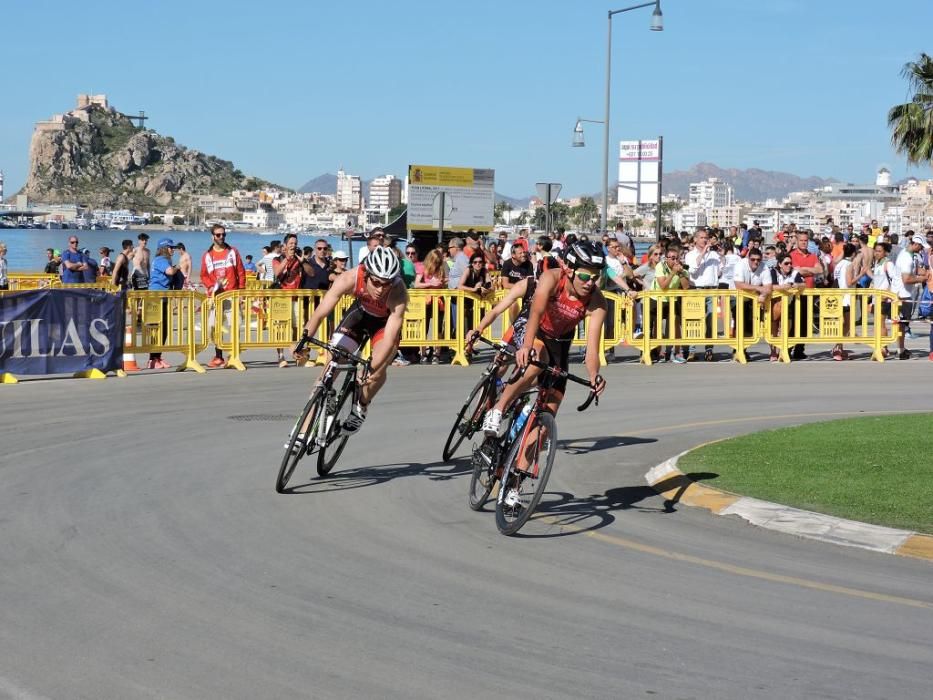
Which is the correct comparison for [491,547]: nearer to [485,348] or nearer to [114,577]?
[114,577]

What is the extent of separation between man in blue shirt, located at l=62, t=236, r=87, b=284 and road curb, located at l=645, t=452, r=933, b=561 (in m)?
20.0

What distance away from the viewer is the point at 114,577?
7.52m

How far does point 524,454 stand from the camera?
891 cm

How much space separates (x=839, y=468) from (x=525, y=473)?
3.56m

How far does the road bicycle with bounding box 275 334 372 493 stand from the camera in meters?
10.4

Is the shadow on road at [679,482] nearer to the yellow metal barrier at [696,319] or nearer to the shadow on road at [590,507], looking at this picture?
the shadow on road at [590,507]

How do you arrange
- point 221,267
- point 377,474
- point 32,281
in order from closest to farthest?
1. point 377,474
2. point 221,267
3. point 32,281

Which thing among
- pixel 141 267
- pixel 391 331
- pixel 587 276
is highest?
pixel 141 267

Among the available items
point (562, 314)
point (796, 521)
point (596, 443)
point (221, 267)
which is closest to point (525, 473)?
point (562, 314)

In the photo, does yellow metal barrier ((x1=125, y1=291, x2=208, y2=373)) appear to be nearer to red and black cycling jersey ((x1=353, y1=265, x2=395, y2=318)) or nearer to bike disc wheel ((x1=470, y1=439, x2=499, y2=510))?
red and black cycling jersey ((x1=353, y1=265, x2=395, y2=318))

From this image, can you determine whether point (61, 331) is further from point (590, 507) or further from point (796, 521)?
point (796, 521)

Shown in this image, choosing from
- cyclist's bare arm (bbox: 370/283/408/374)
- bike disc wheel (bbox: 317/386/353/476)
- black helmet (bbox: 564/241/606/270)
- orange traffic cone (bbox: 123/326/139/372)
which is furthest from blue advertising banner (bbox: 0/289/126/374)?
black helmet (bbox: 564/241/606/270)

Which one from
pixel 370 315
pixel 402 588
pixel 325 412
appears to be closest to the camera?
pixel 402 588

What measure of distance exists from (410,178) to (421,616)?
39173 millimetres
